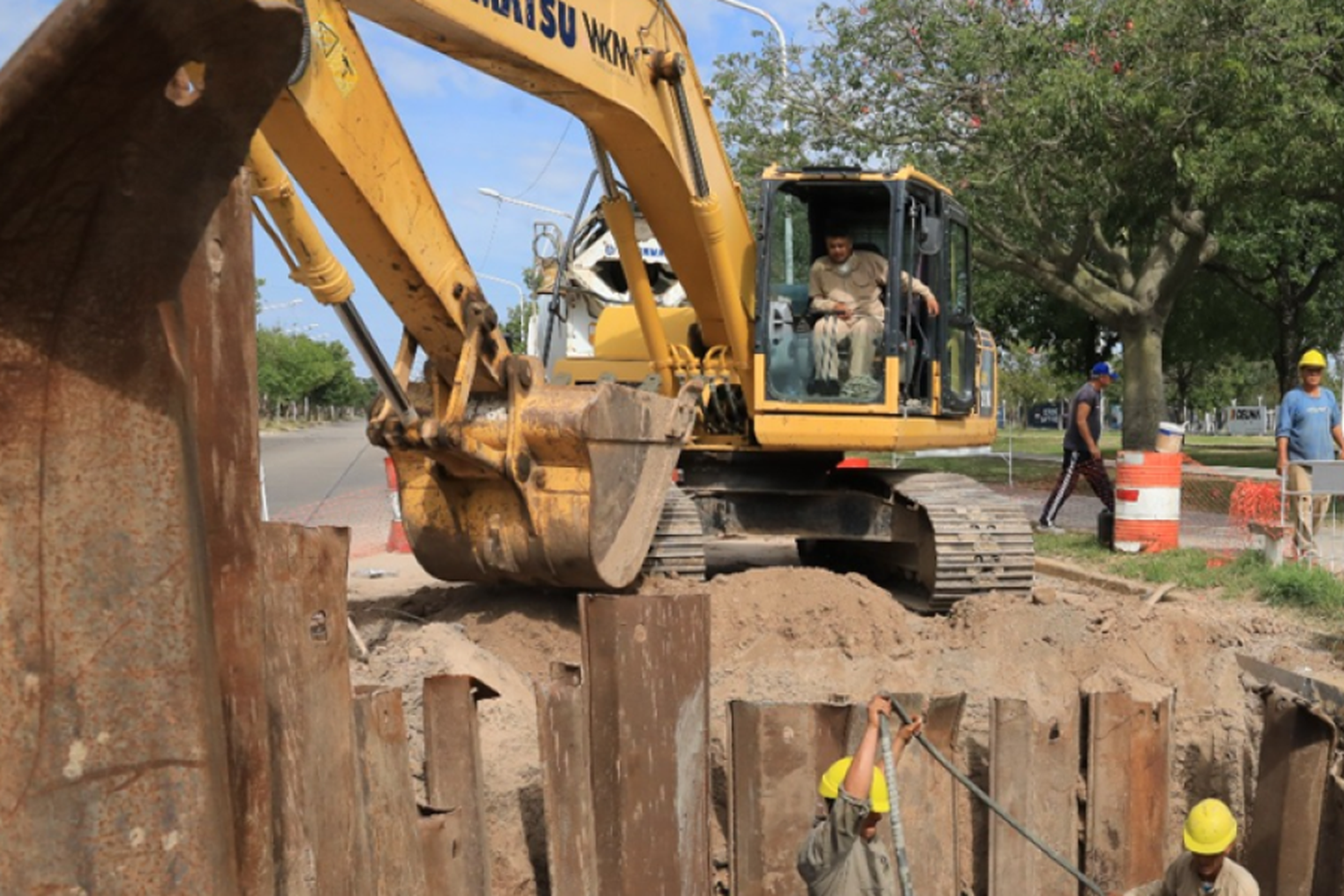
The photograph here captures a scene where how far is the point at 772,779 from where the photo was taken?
18.0 feet

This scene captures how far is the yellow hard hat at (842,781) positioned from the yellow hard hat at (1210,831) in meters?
1.01

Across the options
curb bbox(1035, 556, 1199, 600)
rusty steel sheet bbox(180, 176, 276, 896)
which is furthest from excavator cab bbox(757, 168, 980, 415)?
rusty steel sheet bbox(180, 176, 276, 896)

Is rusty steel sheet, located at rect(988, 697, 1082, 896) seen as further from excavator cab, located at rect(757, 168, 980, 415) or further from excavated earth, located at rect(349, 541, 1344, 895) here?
excavator cab, located at rect(757, 168, 980, 415)

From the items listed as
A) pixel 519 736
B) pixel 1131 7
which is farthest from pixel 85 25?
pixel 1131 7

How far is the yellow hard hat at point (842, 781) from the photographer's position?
14.9ft

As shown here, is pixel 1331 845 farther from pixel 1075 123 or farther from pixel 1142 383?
pixel 1142 383

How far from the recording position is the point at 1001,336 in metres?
33.4

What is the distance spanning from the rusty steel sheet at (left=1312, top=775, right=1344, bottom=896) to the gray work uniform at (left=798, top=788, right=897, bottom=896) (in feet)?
6.36

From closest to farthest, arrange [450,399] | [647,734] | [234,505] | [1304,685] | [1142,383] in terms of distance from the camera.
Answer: [234,505] → [647,734] → [1304,685] → [450,399] → [1142,383]

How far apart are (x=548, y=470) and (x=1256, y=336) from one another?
93.0 feet

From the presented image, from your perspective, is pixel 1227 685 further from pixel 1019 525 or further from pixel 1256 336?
pixel 1256 336

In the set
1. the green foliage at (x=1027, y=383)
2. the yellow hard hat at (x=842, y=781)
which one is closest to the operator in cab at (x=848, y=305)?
the yellow hard hat at (x=842, y=781)

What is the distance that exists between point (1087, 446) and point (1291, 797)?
743 centimetres

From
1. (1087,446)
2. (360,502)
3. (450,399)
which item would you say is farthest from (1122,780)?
(360,502)
